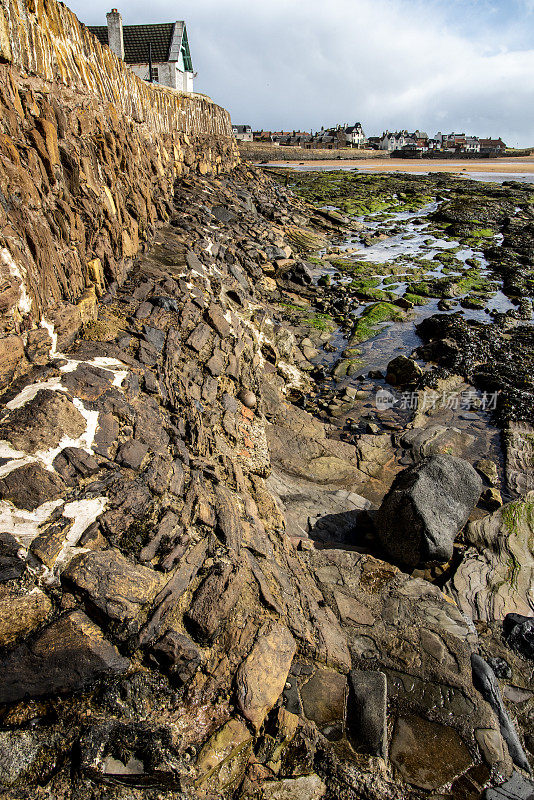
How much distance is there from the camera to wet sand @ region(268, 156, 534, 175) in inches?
3157

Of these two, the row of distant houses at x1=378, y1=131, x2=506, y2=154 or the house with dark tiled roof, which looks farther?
the row of distant houses at x1=378, y1=131, x2=506, y2=154

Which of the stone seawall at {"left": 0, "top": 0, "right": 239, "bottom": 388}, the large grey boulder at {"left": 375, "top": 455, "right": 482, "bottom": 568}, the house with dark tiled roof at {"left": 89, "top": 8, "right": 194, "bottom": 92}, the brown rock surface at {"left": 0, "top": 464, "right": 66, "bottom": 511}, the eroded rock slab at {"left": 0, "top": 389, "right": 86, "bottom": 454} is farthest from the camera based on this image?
the house with dark tiled roof at {"left": 89, "top": 8, "right": 194, "bottom": 92}

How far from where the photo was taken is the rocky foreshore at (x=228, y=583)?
4062mm

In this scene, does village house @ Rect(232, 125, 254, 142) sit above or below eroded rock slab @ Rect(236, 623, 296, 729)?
above

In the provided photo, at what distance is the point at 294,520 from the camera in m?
8.73

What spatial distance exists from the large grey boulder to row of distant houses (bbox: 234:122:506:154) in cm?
10475

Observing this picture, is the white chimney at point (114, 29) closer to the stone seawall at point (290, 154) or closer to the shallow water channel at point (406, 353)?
the shallow water channel at point (406, 353)

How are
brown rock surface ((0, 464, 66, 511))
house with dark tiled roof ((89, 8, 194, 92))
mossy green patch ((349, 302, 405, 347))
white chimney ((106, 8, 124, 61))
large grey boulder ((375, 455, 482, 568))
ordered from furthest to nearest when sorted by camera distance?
house with dark tiled roof ((89, 8, 194, 92)) < white chimney ((106, 8, 124, 61)) < mossy green patch ((349, 302, 405, 347)) < large grey boulder ((375, 455, 482, 568)) < brown rock surface ((0, 464, 66, 511))

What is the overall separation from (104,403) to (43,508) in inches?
69.1

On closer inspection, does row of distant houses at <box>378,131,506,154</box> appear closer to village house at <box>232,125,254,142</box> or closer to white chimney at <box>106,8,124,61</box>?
village house at <box>232,125,254,142</box>

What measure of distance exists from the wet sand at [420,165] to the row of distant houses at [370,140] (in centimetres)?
1174

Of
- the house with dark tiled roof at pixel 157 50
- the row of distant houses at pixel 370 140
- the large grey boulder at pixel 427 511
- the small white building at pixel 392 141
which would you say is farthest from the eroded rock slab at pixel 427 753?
the small white building at pixel 392 141

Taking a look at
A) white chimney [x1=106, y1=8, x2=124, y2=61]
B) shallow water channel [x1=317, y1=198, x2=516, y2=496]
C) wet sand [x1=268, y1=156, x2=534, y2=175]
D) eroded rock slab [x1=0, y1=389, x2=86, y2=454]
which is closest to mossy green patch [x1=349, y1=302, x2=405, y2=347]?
shallow water channel [x1=317, y1=198, x2=516, y2=496]

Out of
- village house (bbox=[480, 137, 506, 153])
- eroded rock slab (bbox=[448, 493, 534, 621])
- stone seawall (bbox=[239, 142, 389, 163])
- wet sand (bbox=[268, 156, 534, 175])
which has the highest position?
village house (bbox=[480, 137, 506, 153])
